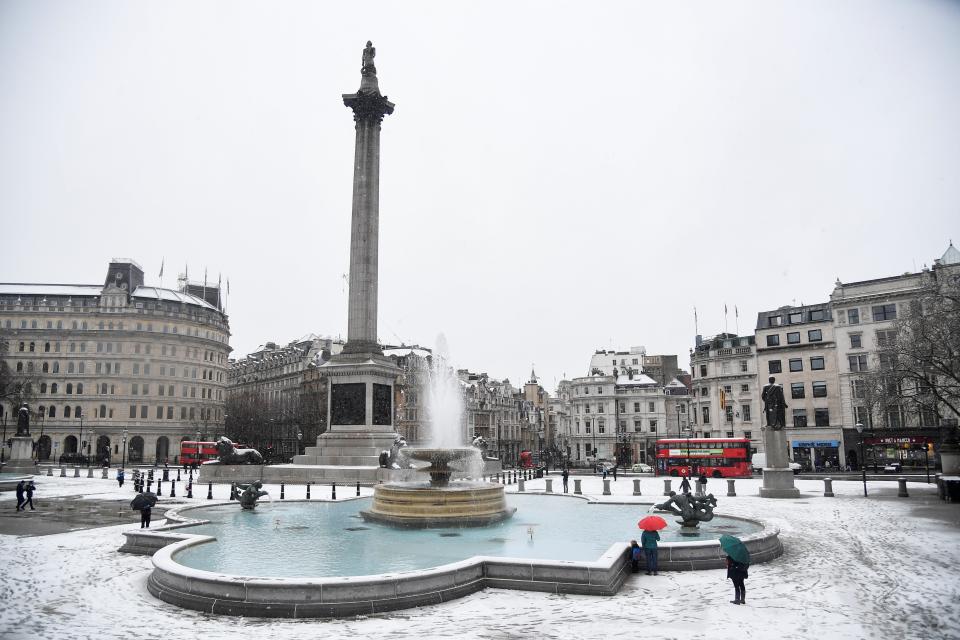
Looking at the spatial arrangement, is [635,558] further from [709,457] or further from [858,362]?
[858,362]

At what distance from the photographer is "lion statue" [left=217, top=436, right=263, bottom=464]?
40312 mm

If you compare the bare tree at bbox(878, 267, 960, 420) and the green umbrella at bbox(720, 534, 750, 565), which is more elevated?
the bare tree at bbox(878, 267, 960, 420)

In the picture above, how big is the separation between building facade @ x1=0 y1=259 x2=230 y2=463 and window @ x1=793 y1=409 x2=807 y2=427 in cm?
7002

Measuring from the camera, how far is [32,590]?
11.7 m

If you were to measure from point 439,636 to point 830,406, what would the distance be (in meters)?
63.4

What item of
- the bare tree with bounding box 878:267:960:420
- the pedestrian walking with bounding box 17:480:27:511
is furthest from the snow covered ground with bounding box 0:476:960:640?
the bare tree with bounding box 878:267:960:420

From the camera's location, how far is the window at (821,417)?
61.5 meters

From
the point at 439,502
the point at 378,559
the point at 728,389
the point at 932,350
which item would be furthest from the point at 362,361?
the point at 728,389

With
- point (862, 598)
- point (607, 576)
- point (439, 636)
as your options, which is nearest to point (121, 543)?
point (439, 636)

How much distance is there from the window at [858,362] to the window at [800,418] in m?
6.28

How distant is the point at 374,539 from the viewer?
16.4 m

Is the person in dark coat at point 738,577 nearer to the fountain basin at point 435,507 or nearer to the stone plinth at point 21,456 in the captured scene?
the fountain basin at point 435,507

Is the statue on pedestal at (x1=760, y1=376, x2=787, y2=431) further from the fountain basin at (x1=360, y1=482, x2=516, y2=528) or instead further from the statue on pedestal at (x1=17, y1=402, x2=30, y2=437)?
the statue on pedestal at (x1=17, y1=402, x2=30, y2=437)

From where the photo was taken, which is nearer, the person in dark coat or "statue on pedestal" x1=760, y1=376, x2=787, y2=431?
the person in dark coat
